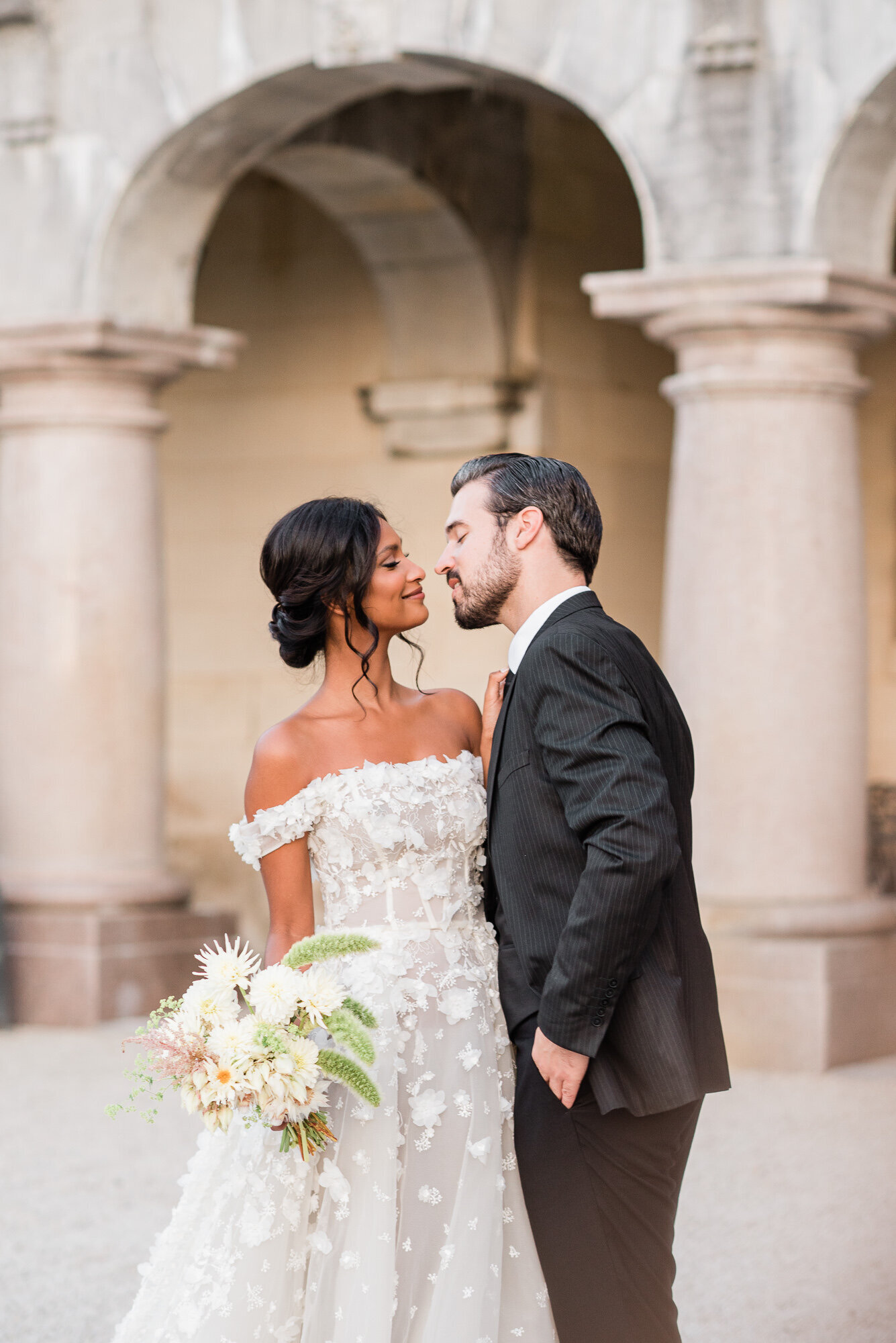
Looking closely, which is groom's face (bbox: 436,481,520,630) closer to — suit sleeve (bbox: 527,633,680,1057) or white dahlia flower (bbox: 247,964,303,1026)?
suit sleeve (bbox: 527,633,680,1057)

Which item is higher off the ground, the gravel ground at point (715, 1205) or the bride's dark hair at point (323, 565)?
the bride's dark hair at point (323, 565)

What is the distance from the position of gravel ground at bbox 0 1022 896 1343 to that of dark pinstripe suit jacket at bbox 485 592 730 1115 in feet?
5.69

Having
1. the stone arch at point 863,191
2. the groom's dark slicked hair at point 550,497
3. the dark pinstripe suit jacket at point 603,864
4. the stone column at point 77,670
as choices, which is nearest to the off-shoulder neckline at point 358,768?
the dark pinstripe suit jacket at point 603,864

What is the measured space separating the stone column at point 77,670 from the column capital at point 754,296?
214cm

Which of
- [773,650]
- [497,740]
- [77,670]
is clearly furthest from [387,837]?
[77,670]

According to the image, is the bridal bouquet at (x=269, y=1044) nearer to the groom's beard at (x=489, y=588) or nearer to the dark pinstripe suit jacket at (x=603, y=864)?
the dark pinstripe suit jacket at (x=603, y=864)

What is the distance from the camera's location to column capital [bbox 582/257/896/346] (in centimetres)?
649

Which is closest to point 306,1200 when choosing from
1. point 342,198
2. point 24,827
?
point 24,827

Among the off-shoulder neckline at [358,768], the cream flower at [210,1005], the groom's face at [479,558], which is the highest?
the groom's face at [479,558]

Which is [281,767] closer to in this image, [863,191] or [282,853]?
[282,853]

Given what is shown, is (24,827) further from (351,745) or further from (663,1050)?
(663,1050)

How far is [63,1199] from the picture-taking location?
534cm

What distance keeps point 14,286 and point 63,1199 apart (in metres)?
4.24

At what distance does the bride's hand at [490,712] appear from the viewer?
3236 mm
